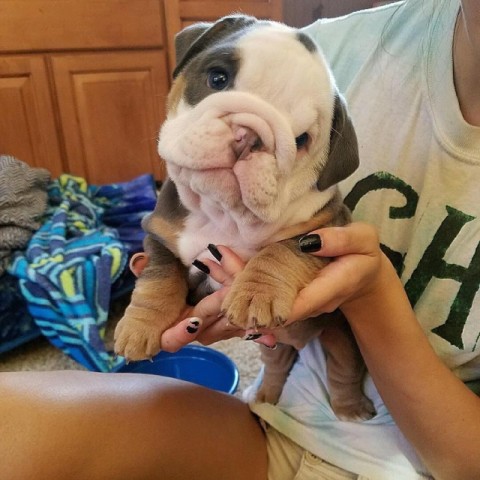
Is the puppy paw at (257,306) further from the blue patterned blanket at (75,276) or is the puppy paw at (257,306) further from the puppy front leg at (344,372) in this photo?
the blue patterned blanket at (75,276)

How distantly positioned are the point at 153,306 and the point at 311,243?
A: 0.25 m

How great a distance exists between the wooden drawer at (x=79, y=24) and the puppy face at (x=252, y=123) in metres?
1.61

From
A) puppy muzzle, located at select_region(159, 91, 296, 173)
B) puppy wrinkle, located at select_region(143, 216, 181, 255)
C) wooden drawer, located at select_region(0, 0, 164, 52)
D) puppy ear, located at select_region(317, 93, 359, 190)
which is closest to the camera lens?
puppy muzzle, located at select_region(159, 91, 296, 173)

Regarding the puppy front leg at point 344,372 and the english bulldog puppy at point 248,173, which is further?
the puppy front leg at point 344,372

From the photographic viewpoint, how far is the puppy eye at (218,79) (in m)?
0.64

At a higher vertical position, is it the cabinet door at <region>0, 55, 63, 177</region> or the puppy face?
the puppy face

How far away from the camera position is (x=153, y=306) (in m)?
0.77

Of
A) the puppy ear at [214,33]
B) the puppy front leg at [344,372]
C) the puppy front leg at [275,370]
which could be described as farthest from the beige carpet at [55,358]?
the puppy ear at [214,33]

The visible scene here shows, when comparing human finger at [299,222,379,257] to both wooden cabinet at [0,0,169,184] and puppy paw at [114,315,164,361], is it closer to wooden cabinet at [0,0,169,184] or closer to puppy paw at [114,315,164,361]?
puppy paw at [114,315,164,361]

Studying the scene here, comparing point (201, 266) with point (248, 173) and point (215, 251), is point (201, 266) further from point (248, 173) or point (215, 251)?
point (248, 173)

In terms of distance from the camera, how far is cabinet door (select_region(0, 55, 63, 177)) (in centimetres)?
209

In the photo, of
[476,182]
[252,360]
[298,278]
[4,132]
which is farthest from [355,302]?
[4,132]

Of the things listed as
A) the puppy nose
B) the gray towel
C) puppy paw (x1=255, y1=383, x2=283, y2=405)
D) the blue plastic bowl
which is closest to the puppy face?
the puppy nose

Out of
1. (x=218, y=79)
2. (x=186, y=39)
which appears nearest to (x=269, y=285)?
(x=218, y=79)
